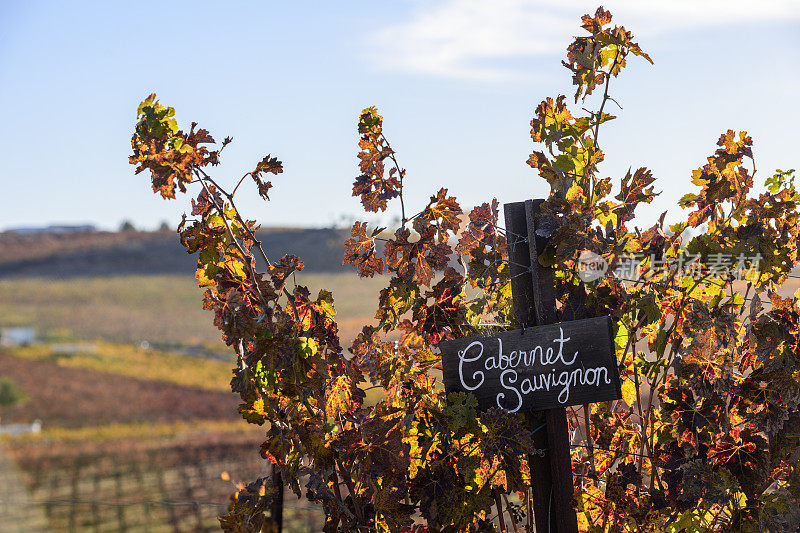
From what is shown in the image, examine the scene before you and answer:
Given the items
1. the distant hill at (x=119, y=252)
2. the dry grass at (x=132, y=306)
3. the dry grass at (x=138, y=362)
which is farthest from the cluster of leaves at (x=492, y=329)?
the distant hill at (x=119, y=252)

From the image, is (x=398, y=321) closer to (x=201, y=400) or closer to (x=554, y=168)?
(x=554, y=168)

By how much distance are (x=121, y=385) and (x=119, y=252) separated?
68.8 feet

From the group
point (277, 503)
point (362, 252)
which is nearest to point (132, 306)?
point (277, 503)

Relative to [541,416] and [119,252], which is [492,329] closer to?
[541,416]

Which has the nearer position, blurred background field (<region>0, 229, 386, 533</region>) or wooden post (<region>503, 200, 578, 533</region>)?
wooden post (<region>503, 200, 578, 533</region>)

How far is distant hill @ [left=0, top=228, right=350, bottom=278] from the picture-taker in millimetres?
44875

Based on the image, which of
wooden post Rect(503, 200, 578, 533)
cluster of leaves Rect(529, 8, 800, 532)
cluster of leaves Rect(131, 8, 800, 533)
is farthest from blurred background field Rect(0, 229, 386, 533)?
cluster of leaves Rect(529, 8, 800, 532)

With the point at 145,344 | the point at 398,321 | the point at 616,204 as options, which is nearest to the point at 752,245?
the point at 616,204

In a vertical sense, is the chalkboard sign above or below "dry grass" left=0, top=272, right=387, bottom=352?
above

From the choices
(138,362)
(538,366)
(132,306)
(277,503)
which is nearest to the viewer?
(538,366)

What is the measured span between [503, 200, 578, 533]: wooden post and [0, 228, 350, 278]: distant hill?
40.3 m

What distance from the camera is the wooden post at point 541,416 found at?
5.93 ft

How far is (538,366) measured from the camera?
1803mm

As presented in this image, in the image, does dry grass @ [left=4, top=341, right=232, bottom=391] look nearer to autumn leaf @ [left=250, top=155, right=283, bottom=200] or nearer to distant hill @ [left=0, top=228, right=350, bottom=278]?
distant hill @ [left=0, top=228, right=350, bottom=278]
